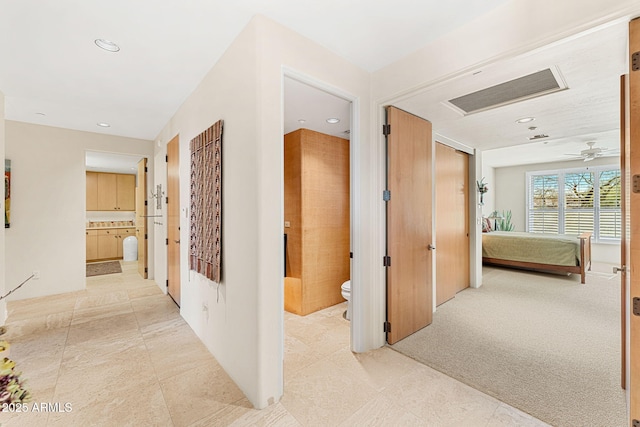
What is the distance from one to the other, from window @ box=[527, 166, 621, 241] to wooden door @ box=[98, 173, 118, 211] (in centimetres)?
1130

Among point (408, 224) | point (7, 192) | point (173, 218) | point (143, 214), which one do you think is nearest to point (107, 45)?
point (173, 218)

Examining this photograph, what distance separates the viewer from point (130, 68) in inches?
94.9

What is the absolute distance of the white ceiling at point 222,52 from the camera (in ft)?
5.50

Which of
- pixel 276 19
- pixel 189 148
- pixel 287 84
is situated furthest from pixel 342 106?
pixel 189 148

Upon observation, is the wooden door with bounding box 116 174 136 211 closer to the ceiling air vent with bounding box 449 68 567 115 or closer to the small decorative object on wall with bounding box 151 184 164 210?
the small decorative object on wall with bounding box 151 184 164 210

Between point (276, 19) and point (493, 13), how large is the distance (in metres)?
1.37

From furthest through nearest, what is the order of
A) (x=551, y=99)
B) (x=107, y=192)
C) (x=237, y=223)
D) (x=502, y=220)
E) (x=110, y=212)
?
(x=502, y=220)
(x=110, y=212)
(x=107, y=192)
(x=551, y=99)
(x=237, y=223)

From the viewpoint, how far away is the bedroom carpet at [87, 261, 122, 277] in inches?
217

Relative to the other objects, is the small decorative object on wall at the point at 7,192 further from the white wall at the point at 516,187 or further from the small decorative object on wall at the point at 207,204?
the white wall at the point at 516,187

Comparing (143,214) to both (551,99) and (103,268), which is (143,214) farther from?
(551,99)

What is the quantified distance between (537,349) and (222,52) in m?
3.74

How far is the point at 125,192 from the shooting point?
7227 millimetres

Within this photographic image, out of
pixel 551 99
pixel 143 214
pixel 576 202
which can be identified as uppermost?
pixel 551 99

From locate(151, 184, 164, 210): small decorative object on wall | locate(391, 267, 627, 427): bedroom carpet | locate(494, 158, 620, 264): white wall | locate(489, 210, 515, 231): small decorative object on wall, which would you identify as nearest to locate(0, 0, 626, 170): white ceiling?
locate(151, 184, 164, 210): small decorative object on wall
